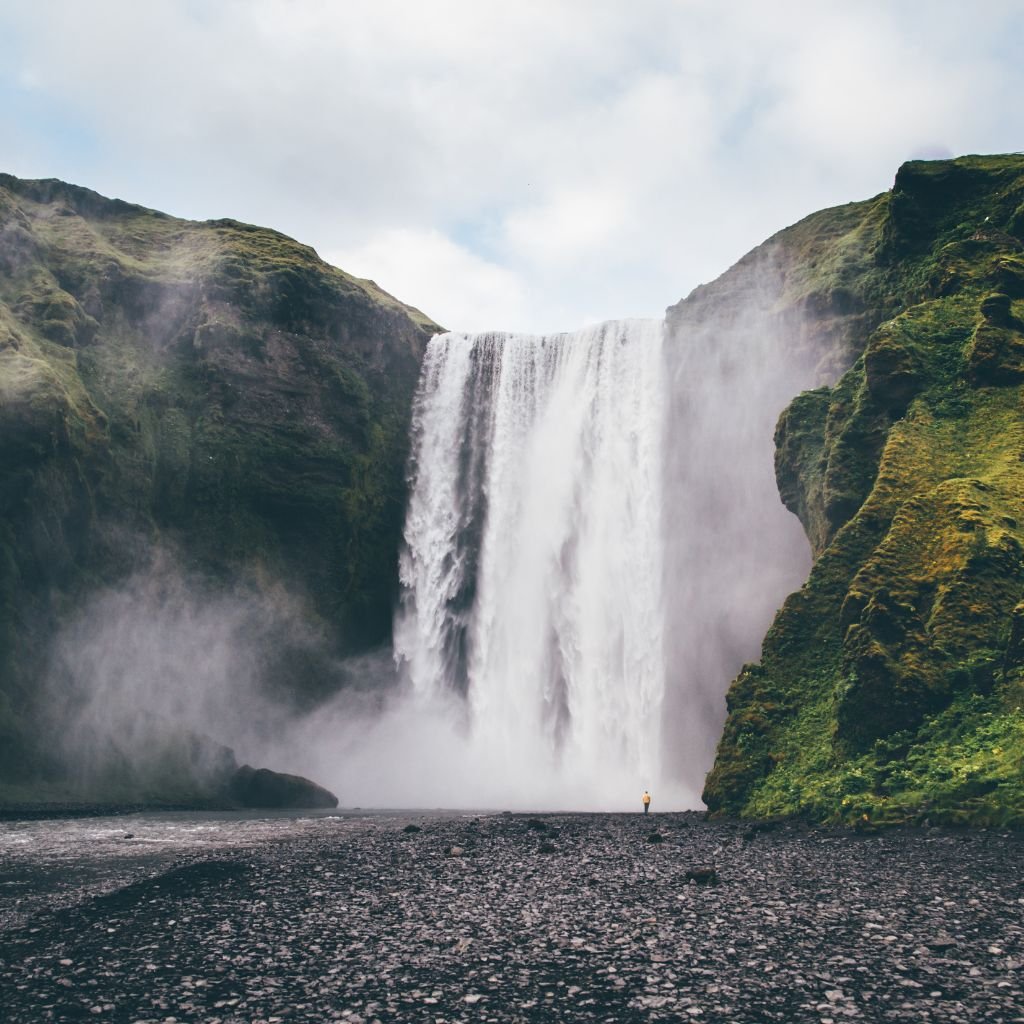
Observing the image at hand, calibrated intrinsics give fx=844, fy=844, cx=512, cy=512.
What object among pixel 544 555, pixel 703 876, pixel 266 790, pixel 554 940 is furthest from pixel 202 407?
pixel 554 940

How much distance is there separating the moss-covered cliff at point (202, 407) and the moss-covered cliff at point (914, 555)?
2882 centimetres

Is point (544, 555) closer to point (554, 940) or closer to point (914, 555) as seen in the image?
point (914, 555)

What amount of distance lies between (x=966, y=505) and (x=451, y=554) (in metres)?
34.9

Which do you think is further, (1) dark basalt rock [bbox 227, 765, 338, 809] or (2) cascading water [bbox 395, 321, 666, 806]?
(2) cascading water [bbox 395, 321, 666, 806]

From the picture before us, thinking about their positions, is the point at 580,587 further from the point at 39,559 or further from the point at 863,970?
the point at 863,970

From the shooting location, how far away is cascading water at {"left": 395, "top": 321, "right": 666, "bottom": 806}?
45.8 m

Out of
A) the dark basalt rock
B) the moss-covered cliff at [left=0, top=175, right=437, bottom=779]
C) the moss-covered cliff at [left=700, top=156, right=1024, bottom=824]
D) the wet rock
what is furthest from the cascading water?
the wet rock

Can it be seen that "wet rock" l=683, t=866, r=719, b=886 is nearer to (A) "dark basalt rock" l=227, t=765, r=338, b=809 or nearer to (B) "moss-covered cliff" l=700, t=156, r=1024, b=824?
(B) "moss-covered cliff" l=700, t=156, r=1024, b=824

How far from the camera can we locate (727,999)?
8.36 metres

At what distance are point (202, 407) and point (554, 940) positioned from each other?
153 feet

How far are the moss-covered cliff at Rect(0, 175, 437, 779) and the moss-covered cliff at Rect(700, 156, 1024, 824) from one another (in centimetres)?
2882

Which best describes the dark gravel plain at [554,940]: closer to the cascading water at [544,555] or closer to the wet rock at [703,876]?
the wet rock at [703,876]

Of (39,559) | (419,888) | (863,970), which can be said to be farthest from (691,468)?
(863,970)

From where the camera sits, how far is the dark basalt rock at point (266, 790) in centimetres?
4169
